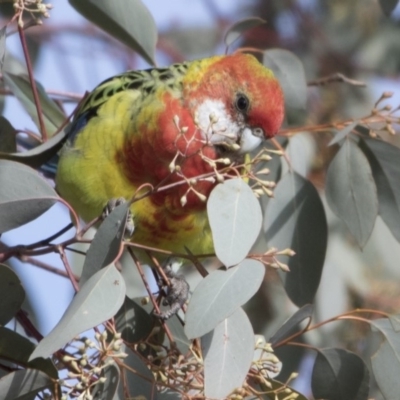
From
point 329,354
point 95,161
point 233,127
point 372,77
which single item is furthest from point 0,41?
point 372,77

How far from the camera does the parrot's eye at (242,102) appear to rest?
2342mm

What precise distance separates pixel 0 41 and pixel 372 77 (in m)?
3.27

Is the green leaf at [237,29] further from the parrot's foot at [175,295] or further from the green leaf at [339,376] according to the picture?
the green leaf at [339,376]

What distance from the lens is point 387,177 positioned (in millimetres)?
2281

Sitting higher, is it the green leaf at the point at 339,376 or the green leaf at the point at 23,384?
the green leaf at the point at 23,384

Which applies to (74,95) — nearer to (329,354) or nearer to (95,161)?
(95,161)

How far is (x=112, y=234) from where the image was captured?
5.50 ft

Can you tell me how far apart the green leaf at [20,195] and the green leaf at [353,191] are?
78 centimetres

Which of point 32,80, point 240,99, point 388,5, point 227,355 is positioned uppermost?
point 388,5

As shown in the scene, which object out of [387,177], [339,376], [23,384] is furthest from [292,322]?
[387,177]

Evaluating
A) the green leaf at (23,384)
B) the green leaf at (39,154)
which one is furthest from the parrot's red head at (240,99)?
the green leaf at (23,384)

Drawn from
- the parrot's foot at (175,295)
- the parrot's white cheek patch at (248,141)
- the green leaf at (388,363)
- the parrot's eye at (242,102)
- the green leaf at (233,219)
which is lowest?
the parrot's foot at (175,295)

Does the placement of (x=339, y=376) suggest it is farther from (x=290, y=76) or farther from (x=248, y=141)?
(x=290, y=76)

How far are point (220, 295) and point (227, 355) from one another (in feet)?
0.38
